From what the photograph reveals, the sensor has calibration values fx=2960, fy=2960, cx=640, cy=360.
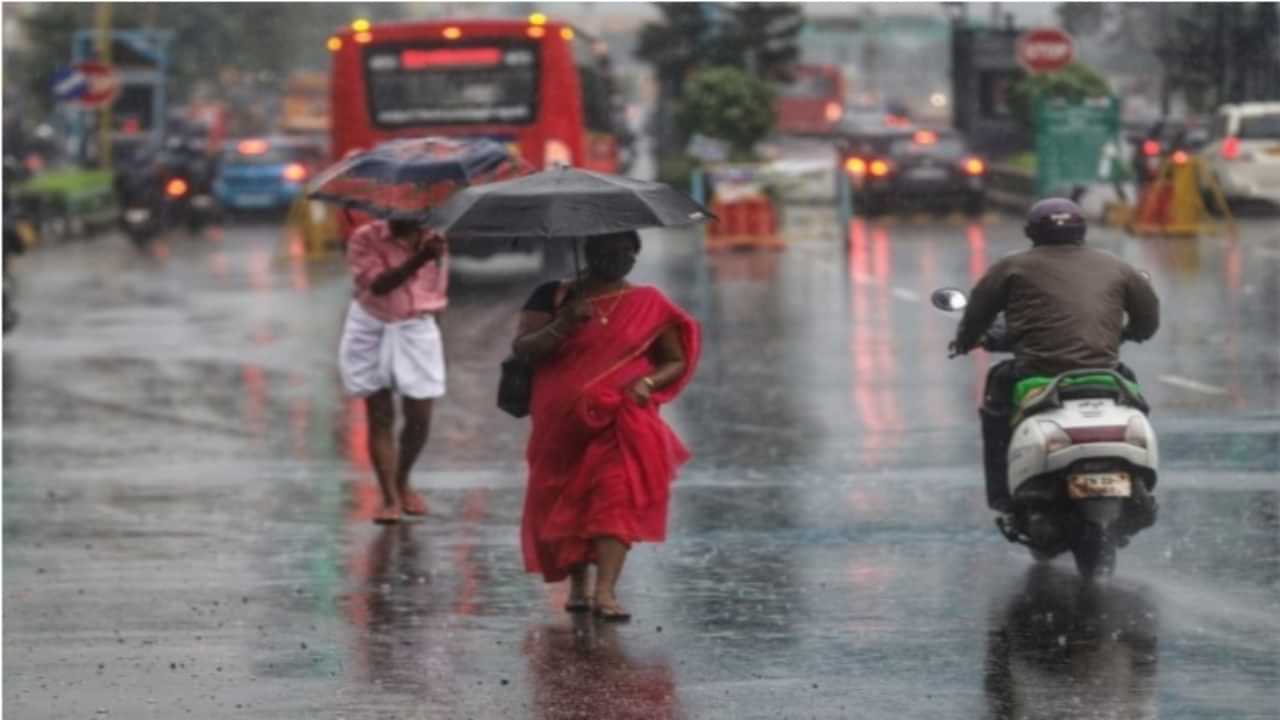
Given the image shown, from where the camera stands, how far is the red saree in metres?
9.85

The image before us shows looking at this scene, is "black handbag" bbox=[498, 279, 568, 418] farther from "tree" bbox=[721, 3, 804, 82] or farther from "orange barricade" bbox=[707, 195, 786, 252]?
"tree" bbox=[721, 3, 804, 82]

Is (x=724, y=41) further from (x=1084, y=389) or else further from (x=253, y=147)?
(x=1084, y=389)

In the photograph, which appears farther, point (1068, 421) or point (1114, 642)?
point (1068, 421)

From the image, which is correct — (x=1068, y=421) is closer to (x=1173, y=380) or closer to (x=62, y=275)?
(x=1173, y=380)

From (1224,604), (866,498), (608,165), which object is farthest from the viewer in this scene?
(608,165)

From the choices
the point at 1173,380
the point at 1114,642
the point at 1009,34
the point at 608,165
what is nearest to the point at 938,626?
the point at 1114,642

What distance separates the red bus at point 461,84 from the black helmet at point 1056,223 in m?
22.9

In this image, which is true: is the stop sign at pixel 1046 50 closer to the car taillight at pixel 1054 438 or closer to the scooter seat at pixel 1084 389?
the scooter seat at pixel 1084 389

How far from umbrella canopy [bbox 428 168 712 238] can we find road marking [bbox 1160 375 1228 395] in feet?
26.6

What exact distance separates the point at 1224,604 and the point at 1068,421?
82 cm

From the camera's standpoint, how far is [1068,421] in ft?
33.4

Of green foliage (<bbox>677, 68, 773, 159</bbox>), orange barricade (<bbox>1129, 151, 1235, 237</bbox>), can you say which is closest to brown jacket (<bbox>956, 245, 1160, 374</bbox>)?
orange barricade (<bbox>1129, 151, 1235, 237</bbox>)

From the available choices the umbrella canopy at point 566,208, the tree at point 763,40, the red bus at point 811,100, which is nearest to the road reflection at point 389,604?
the umbrella canopy at point 566,208

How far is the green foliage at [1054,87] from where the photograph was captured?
54.5 meters
